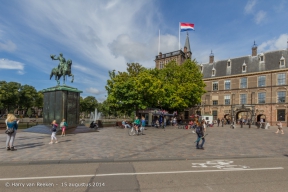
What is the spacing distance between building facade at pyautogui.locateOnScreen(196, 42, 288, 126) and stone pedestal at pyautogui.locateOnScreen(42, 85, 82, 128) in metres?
40.3

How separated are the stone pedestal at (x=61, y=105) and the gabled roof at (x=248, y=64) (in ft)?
149

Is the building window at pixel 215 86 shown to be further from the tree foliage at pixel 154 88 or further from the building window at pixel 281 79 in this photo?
the tree foliage at pixel 154 88

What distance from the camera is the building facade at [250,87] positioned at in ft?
144

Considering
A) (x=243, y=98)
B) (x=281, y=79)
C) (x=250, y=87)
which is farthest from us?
(x=243, y=98)

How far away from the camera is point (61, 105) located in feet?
60.6

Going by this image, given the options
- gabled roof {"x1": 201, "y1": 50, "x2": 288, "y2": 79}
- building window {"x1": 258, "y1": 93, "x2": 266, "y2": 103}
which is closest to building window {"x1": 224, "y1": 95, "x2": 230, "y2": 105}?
gabled roof {"x1": 201, "y1": 50, "x2": 288, "y2": 79}

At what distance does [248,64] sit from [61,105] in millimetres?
48417

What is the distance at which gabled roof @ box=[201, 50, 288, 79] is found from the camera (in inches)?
1794

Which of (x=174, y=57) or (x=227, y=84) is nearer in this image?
(x=227, y=84)

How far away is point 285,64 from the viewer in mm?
43812

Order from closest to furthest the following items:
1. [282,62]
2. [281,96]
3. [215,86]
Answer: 1. [281,96]
2. [282,62]
3. [215,86]

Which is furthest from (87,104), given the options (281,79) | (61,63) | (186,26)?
(281,79)

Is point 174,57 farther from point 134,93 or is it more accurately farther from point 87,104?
point 87,104

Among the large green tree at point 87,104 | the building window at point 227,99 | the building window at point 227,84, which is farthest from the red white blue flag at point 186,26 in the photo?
the large green tree at point 87,104
